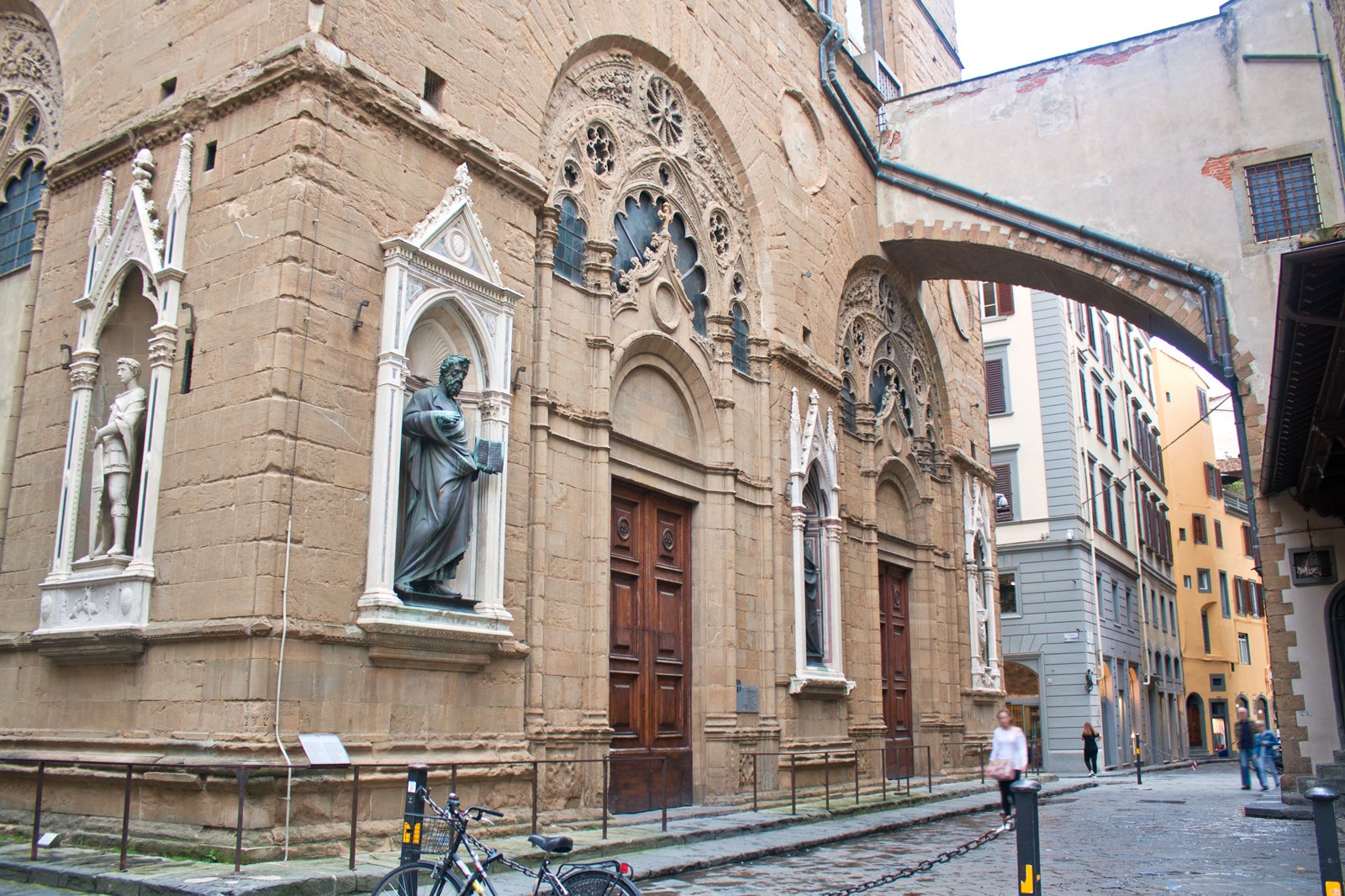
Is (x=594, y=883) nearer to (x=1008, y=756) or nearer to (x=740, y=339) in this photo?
(x=1008, y=756)

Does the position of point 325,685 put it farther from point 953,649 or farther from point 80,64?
point 953,649

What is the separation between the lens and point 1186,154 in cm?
1939

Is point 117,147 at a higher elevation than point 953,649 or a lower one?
higher

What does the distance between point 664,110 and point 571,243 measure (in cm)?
327

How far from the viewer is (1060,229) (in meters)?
20.2

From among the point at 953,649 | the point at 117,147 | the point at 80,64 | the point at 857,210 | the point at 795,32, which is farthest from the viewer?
the point at 953,649

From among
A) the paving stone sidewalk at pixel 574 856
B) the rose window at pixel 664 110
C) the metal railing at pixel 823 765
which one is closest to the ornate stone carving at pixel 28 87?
the rose window at pixel 664 110

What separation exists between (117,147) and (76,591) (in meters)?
4.32

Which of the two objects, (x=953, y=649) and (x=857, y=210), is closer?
(x=857, y=210)

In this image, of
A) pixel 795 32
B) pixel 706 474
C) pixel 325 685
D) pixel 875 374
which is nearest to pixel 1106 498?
pixel 875 374

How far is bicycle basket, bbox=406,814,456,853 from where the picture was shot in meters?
6.33

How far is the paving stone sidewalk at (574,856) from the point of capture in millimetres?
7434

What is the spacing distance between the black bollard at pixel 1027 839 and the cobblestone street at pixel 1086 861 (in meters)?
2.31

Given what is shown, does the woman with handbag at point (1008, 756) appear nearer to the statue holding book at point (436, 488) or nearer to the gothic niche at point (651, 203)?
the statue holding book at point (436, 488)
